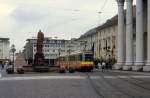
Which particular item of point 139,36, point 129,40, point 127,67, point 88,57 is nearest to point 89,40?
point 129,40

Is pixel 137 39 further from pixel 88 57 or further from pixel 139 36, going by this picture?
pixel 88 57

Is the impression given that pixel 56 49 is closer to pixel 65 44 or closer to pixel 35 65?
pixel 65 44

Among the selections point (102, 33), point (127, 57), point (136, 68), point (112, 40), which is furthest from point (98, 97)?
point (102, 33)

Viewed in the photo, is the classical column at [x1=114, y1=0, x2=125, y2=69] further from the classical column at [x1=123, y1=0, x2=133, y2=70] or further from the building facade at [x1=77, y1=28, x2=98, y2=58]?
the building facade at [x1=77, y1=28, x2=98, y2=58]

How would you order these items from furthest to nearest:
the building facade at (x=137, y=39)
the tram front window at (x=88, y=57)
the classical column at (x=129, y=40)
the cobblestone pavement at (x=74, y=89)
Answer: the classical column at (x=129, y=40), the building facade at (x=137, y=39), the tram front window at (x=88, y=57), the cobblestone pavement at (x=74, y=89)

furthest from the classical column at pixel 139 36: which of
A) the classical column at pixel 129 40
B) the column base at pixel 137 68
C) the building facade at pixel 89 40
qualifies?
the building facade at pixel 89 40

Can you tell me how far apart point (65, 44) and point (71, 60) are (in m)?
78.9

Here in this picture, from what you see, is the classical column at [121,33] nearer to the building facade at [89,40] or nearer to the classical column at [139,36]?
the classical column at [139,36]

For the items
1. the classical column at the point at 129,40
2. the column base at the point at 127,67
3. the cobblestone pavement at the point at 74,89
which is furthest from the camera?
the classical column at the point at 129,40

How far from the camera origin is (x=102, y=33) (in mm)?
146875

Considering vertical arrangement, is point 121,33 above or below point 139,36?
above

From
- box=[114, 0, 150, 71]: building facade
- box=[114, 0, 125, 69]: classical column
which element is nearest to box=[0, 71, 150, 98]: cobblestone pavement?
box=[114, 0, 150, 71]: building facade

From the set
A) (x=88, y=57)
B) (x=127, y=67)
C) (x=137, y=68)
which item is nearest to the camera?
(x=88, y=57)

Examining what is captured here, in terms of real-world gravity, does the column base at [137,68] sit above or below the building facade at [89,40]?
below
